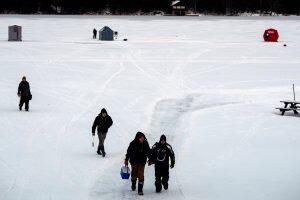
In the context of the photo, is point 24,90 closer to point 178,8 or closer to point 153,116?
point 153,116

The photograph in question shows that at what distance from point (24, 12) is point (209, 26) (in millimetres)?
30565

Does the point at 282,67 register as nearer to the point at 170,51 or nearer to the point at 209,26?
the point at 170,51

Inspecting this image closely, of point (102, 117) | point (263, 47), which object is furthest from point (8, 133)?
point (263, 47)

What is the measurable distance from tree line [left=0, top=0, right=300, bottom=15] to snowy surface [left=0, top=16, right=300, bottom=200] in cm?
3799

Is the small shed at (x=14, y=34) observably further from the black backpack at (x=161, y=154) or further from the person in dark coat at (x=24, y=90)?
the black backpack at (x=161, y=154)

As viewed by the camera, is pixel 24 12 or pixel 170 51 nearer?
pixel 170 51

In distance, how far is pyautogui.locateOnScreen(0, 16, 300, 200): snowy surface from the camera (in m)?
12.3

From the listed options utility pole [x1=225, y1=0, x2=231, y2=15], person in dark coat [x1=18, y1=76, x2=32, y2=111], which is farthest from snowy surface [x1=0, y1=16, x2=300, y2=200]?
utility pole [x1=225, y1=0, x2=231, y2=15]

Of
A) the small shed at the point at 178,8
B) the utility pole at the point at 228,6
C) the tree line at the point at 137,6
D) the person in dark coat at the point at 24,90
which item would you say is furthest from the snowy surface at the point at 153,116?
the utility pole at the point at 228,6

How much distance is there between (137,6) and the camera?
90.1 meters

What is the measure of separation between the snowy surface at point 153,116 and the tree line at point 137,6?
3799cm

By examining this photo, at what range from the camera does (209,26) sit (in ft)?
216

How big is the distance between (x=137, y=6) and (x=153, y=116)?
70766 millimetres

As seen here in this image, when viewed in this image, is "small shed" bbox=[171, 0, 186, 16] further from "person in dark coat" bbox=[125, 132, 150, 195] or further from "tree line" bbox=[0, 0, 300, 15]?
"person in dark coat" bbox=[125, 132, 150, 195]
